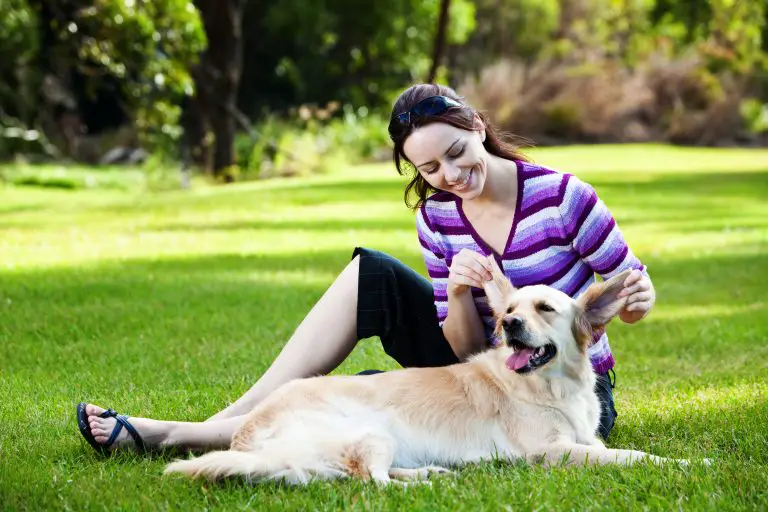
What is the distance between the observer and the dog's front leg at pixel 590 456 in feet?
→ 12.6

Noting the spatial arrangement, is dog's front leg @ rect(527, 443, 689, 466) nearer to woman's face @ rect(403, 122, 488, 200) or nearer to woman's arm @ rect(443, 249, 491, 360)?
Answer: woman's arm @ rect(443, 249, 491, 360)

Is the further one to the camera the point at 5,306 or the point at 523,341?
the point at 5,306

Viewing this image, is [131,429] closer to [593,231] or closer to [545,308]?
[545,308]

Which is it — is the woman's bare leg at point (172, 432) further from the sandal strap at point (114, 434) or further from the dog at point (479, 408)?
the dog at point (479, 408)

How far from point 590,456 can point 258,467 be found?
3.85ft

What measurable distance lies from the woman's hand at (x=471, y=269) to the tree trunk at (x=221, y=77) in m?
16.6

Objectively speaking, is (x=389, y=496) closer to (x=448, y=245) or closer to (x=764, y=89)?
(x=448, y=245)

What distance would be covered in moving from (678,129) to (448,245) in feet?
90.8

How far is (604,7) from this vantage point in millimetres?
39094

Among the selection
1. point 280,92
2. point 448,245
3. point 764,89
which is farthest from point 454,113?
point 764,89

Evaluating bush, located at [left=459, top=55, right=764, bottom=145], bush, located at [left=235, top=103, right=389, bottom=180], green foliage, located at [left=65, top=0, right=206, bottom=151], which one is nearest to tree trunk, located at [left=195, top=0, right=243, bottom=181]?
bush, located at [left=235, top=103, right=389, bottom=180]

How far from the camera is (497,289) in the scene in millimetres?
4215

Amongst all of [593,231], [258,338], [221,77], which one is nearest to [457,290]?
[593,231]

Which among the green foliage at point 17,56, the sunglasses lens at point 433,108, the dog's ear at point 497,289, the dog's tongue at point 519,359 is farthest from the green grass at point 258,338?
the green foliage at point 17,56
